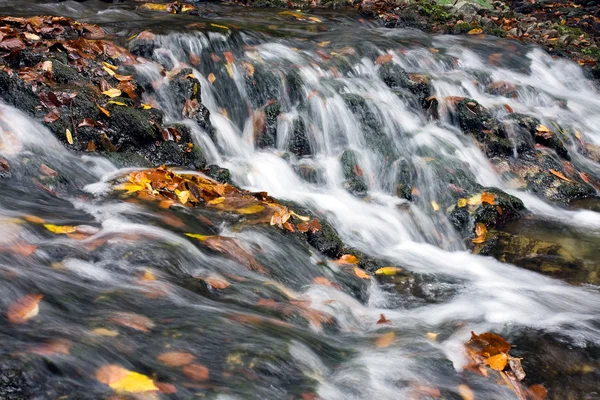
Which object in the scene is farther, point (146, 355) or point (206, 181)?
point (206, 181)

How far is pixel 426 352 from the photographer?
3449 mm

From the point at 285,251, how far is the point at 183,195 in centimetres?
106

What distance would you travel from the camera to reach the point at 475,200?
6496mm

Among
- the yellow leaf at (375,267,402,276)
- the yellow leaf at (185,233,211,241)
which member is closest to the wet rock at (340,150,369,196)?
the yellow leaf at (375,267,402,276)

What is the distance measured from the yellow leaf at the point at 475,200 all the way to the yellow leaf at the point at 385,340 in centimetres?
310

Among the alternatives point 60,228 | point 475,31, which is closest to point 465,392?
point 60,228

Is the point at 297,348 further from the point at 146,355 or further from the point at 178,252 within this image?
the point at 178,252

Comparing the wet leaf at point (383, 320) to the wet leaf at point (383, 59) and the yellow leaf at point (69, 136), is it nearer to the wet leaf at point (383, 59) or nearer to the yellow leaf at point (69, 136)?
the yellow leaf at point (69, 136)

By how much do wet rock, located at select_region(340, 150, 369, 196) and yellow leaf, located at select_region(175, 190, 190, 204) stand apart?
230 cm

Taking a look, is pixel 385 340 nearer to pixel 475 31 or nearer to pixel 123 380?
pixel 123 380

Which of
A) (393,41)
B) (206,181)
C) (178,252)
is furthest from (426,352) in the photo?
(393,41)

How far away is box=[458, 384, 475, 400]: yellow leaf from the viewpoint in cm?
308

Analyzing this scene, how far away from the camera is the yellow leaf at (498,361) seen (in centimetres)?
341

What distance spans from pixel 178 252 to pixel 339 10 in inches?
402
